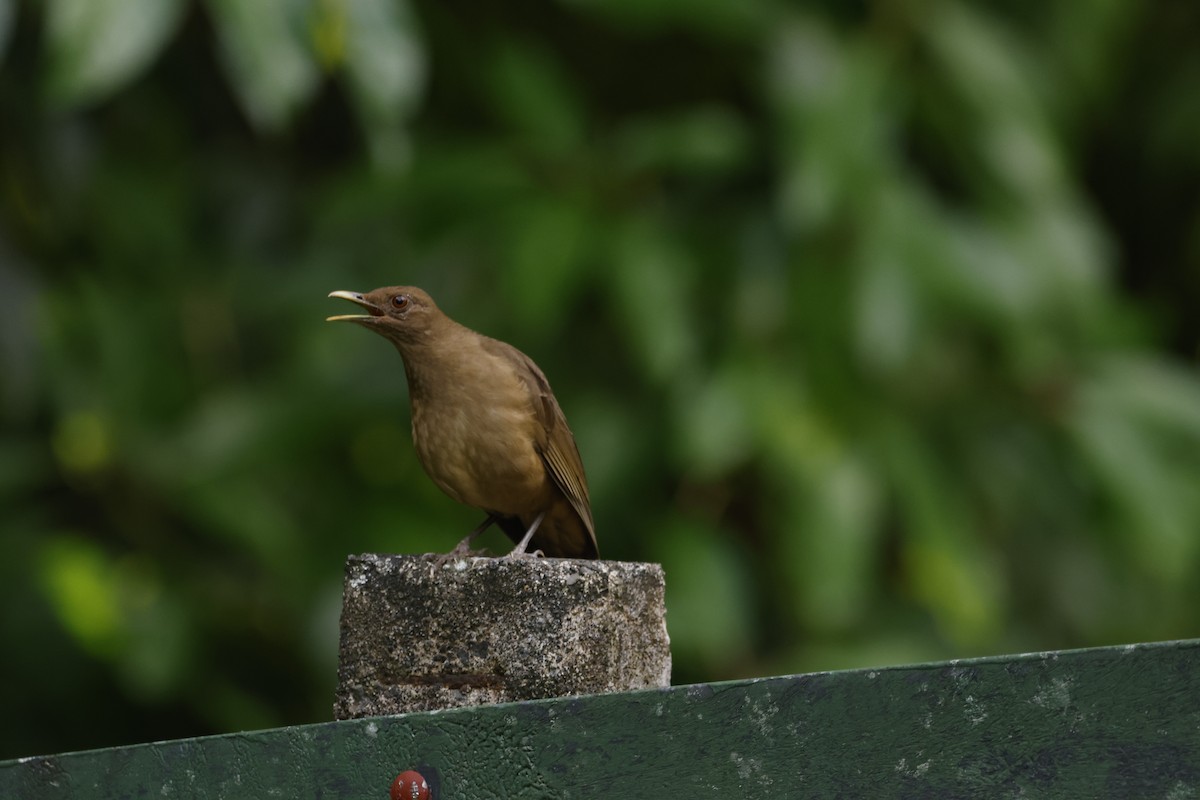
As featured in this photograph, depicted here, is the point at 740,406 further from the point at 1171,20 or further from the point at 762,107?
the point at 1171,20

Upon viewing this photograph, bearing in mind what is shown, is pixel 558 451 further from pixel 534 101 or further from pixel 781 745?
pixel 534 101

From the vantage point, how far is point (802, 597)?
220 inches

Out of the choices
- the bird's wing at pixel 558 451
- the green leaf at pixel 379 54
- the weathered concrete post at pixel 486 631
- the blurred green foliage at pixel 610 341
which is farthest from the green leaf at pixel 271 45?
the weathered concrete post at pixel 486 631

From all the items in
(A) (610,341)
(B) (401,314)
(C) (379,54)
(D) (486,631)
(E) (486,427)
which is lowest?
(A) (610,341)

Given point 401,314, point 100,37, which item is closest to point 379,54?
point 100,37

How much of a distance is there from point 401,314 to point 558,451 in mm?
472

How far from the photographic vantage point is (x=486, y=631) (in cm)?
272

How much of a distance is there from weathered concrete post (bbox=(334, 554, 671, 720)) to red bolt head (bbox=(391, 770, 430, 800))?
34cm

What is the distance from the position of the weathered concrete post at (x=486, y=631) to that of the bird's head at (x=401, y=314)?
99 centimetres

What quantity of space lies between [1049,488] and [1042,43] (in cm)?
177

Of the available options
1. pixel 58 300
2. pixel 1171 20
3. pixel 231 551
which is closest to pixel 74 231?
pixel 58 300

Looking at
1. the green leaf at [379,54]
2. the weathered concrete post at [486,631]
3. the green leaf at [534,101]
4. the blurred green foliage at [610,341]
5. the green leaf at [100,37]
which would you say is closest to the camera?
the weathered concrete post at [486,631]

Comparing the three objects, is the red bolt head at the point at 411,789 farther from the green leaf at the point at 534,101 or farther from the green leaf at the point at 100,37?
the green leaf at the point at 534,101

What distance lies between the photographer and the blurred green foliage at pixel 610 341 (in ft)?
18.2
